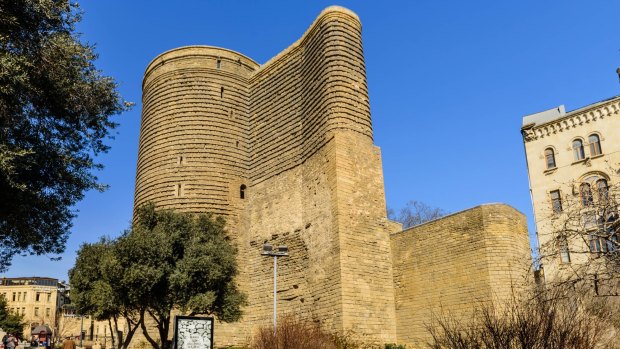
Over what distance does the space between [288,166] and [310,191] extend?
213 centimetres

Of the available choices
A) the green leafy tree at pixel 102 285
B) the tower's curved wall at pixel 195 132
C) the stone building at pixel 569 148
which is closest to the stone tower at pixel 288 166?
the tower's curved wall at pixel 195 132

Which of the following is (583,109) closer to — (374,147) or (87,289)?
(374,147)

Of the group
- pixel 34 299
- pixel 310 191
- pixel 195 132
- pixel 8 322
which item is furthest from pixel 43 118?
pixel 34 299

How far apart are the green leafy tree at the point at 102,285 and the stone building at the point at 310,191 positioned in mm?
5055

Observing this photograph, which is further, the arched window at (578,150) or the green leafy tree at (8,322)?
the green leafy tree at (8,322)

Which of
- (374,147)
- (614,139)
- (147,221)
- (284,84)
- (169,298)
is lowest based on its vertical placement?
(169,298)

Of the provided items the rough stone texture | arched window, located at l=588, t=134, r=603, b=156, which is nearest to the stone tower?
the rough stone texture

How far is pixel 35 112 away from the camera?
1045 centimetres

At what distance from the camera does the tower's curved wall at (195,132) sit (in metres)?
24.1

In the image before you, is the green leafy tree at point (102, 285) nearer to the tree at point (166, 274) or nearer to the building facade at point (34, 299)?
the tree at point (166, 274)

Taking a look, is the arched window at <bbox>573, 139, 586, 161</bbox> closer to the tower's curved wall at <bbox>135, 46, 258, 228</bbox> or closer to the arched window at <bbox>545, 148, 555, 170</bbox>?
the arched window at <bbox>545, 148, 555, 170</bbox>

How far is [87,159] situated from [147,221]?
22.1 ft

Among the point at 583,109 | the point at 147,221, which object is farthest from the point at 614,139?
the point at 147,221

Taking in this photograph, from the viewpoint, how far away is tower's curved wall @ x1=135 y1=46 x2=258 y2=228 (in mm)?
24078
